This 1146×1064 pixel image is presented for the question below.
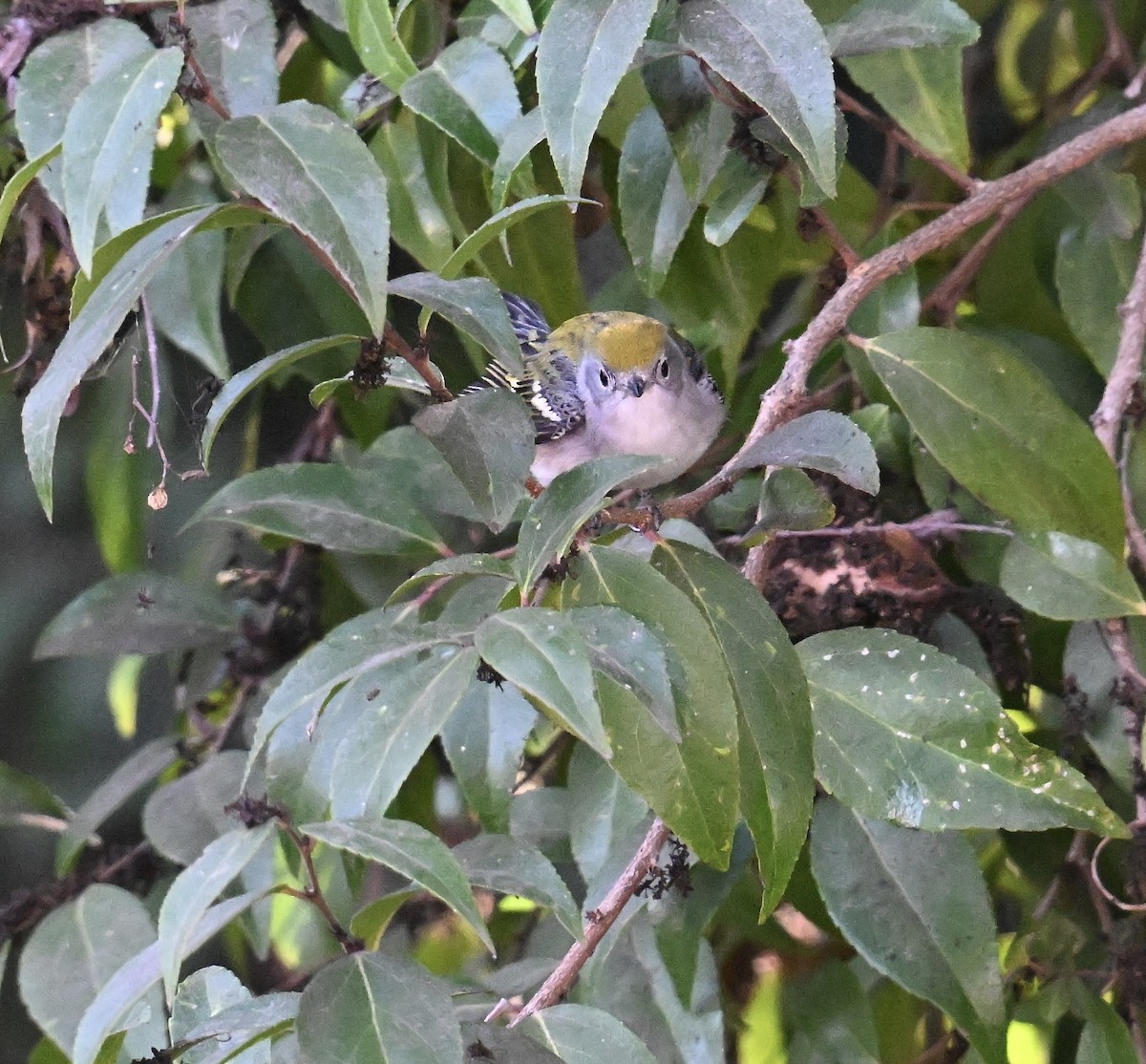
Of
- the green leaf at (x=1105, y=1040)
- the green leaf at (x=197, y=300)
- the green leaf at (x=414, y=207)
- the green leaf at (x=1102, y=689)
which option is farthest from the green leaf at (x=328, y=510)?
the green leaf at (x=1105, y=1040)

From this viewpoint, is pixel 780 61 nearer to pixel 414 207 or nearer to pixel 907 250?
pixel 907 250

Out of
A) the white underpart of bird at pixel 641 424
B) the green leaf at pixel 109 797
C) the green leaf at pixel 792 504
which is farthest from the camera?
the white underpart of bird at pixel 641 424

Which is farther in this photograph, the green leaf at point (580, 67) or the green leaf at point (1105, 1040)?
the green leaf at point (1105, 1040)

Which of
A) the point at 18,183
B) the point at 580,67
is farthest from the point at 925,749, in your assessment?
the point at 18,183

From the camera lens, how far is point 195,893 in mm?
896

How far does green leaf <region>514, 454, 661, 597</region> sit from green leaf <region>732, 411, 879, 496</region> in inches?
5.4

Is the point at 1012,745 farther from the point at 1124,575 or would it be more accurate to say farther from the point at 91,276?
the point at 91,276

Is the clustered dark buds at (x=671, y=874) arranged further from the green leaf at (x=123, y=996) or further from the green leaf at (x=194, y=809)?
the green leaf at (x=194, y=809)

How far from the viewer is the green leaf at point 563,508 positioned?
902 millimetres

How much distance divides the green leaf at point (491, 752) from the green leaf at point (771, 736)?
1.19 feet

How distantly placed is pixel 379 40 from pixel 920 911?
97cm

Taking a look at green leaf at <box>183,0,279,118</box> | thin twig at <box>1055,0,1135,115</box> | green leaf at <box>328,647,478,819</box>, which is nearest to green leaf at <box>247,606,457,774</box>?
green leaf at <box>328,647,478,819</box>

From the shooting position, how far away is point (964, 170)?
1.52 metres

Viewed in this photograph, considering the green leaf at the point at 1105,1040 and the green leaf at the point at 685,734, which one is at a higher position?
the green leaf at the point at 685,734
